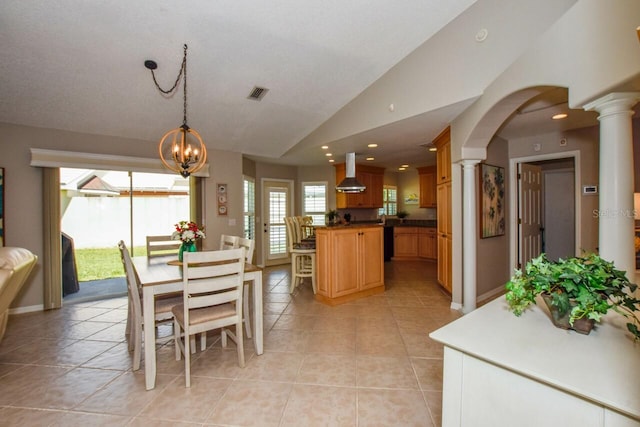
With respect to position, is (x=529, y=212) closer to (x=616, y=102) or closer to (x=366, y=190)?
(x=366, y=190)

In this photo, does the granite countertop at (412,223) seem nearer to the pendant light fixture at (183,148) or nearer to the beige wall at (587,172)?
the beige wall at (587,172)

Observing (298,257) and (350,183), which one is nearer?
(298,257)

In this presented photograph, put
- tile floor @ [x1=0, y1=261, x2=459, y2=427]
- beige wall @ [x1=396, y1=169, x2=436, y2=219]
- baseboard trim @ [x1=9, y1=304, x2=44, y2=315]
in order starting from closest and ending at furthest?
tile floor @ [x1=0, y1=261, x2=459, y2=427]
baseboard trim @ [x1=9, y1=304, x2=44, y2=315]
beige wall @ [x1=396, y1=169, x2=436, y2=219]

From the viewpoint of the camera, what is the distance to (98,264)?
5.70 m

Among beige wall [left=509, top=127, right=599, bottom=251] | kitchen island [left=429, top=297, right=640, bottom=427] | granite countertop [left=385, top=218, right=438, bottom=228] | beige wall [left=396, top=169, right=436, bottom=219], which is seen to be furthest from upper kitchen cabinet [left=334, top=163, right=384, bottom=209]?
kitchen island [left=429, top=297, right=640, bottom=427]

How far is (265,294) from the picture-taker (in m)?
4.38

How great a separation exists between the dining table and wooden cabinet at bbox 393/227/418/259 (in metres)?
5.49

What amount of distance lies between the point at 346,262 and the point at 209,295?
2113 millimetres

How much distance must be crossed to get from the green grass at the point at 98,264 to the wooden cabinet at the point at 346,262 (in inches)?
168

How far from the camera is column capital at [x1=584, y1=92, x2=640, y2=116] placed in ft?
5.27

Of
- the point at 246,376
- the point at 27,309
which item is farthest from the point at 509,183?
the point at 27,309

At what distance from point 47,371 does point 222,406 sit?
1.65 metres

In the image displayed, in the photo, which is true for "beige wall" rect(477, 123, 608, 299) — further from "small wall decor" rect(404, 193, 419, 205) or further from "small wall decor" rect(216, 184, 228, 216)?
"small wall decor" rect(216, 184, 228, 216)

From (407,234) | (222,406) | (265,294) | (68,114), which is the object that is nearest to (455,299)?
(265,294)
